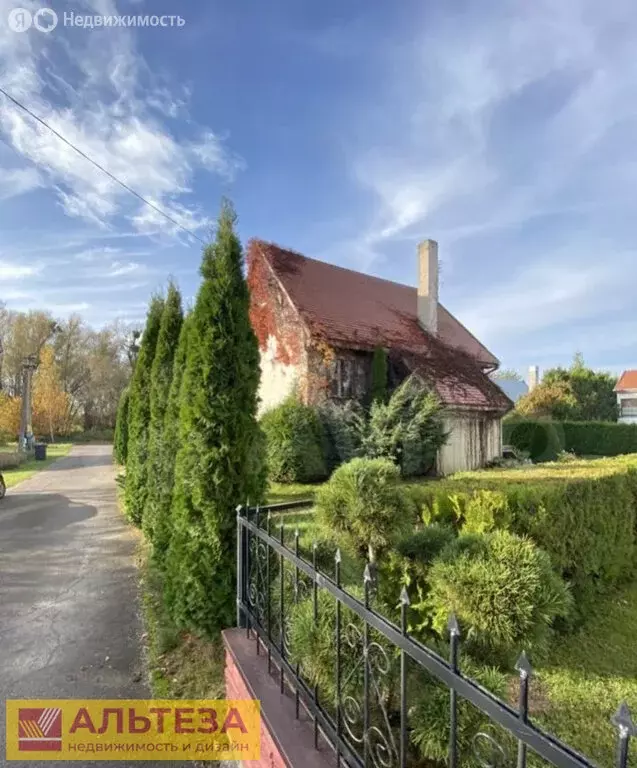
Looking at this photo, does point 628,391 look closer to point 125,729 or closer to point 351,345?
point 351,345

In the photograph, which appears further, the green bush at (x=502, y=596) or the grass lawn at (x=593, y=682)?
the grass lawn at (x=593, y=682)

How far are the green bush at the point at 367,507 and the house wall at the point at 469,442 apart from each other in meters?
9.49

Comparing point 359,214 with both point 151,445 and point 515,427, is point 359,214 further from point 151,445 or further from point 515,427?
point 515,427

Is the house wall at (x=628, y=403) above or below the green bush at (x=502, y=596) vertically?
above

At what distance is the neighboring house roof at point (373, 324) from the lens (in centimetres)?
1417

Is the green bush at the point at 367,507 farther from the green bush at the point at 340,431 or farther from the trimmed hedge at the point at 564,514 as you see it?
the green bush at the point at 340,431

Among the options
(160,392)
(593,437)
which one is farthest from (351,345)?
(593,437)

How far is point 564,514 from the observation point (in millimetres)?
5105

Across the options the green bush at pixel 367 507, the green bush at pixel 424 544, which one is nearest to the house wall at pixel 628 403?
the green bush at pixel 424 544

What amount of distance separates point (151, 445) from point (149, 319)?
343 cm

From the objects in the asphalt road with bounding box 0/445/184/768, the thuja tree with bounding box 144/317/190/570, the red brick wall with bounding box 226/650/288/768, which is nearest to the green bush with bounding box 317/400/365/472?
the asphalt road with bounding box 0/445/184/768

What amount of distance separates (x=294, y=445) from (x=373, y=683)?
9907 millimetres

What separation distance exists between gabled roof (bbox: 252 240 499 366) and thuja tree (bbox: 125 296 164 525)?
484 centimetres

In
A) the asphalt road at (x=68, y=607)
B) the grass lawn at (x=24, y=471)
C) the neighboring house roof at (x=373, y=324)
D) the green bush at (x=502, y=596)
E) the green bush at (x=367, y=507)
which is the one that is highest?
the neighboring house roof at (x=373, y=324)
